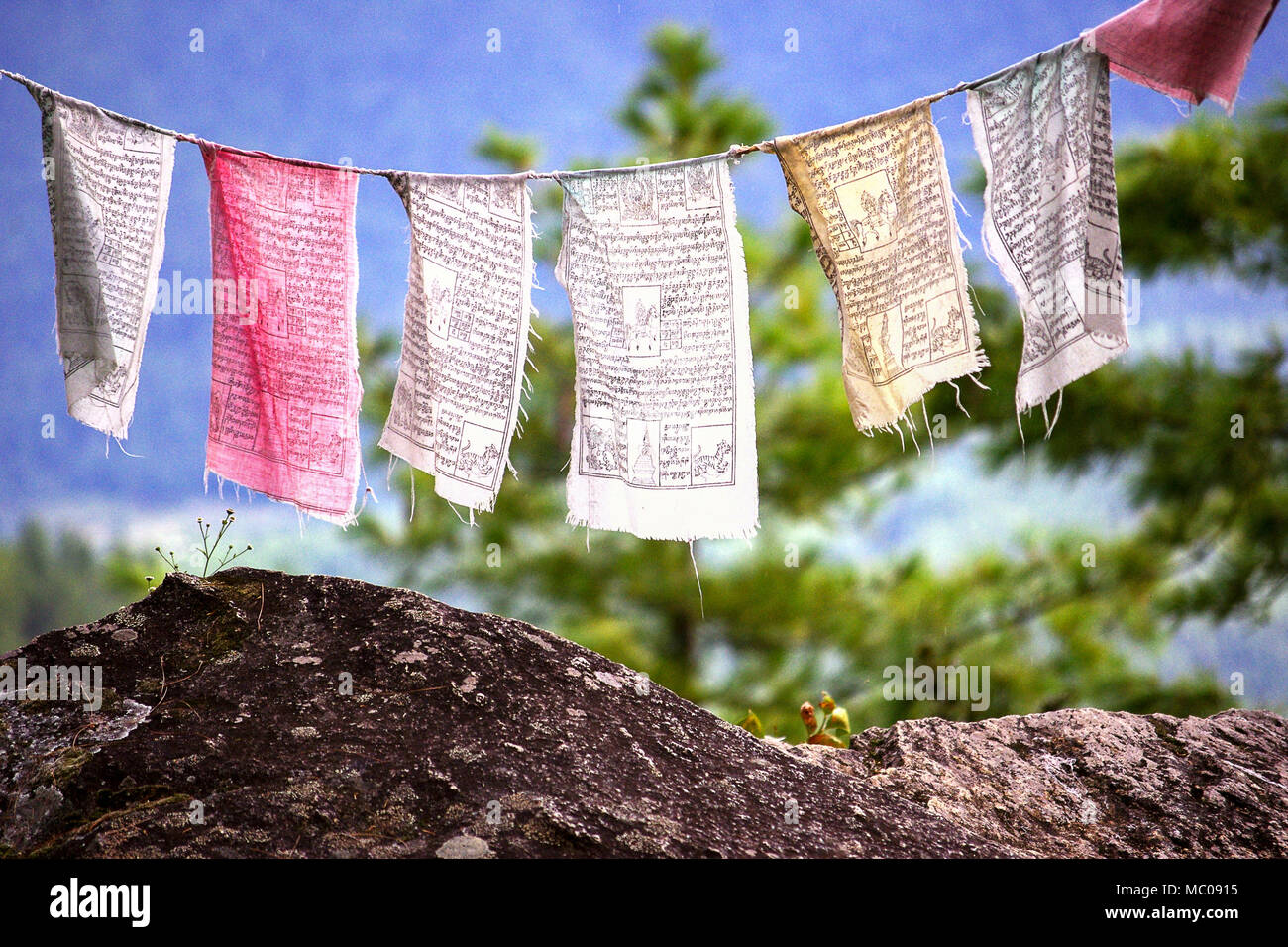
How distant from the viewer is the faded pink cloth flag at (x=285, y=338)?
7.44 feet

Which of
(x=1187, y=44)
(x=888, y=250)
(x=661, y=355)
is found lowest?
(x=661, y=355)

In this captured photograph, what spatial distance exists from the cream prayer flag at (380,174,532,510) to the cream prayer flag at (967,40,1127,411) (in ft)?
2.79

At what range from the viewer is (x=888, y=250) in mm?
2062

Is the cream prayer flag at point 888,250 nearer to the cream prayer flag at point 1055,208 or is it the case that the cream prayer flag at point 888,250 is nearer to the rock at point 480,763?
the cream prayer flag at point 1055,208

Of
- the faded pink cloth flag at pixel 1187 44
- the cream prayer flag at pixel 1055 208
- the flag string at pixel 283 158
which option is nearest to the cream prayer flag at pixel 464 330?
the flag string at pixel 283 158

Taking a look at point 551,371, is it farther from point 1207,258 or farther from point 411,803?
point 411,803

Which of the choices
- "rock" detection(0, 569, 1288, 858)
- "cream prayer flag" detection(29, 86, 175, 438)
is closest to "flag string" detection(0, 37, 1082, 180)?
"cream prayer flag" detection(29, 86, 175, 438)

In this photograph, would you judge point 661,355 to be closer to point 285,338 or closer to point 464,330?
point 464,330

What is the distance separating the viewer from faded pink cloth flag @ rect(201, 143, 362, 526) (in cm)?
227

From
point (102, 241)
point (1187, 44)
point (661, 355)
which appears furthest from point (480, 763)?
point (1187, 44)

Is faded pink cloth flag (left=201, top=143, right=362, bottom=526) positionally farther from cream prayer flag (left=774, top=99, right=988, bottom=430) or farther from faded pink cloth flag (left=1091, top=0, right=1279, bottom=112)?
faded pink cloth flag (left=1091, top=0, right=1279, bottom=112)

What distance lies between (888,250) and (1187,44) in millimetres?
539

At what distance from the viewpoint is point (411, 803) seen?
159cm
